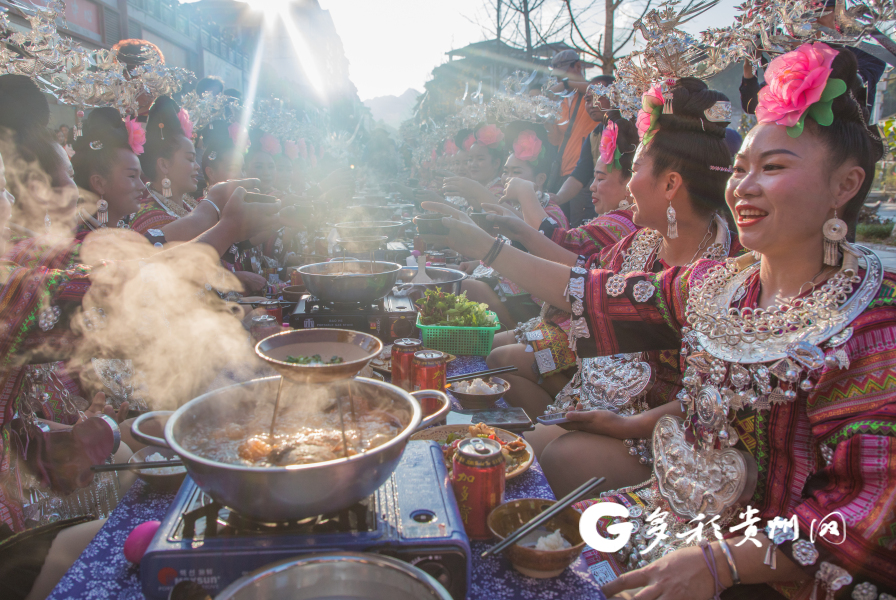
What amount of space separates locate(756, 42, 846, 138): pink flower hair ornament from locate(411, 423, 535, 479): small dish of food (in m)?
1.28

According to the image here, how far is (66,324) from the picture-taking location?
5.76 ft

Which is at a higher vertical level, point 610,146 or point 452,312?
point 610,146

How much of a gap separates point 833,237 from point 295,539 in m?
1.62

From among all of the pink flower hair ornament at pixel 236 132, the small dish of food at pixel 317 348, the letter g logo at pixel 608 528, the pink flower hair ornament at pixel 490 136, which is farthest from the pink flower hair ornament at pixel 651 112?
the pink flower hair ornament at pixel 236 132

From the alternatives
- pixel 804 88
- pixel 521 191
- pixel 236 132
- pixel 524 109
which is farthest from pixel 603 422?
pixel 524 109

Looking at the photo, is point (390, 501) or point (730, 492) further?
point (730, 492)

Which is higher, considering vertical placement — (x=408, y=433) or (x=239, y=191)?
(x=239, y=191)

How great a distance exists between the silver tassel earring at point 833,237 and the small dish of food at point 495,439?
1075mm

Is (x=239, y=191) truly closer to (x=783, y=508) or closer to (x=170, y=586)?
(x=170, y=586)

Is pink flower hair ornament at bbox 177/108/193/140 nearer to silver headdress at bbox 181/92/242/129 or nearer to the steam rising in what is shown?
silver headdress at bbox 181/92/242/129

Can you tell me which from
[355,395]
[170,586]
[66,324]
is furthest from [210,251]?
[170,586]

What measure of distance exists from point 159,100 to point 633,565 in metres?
4.61

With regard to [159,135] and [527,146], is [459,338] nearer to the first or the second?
[159,135]

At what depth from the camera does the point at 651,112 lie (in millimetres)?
2363
